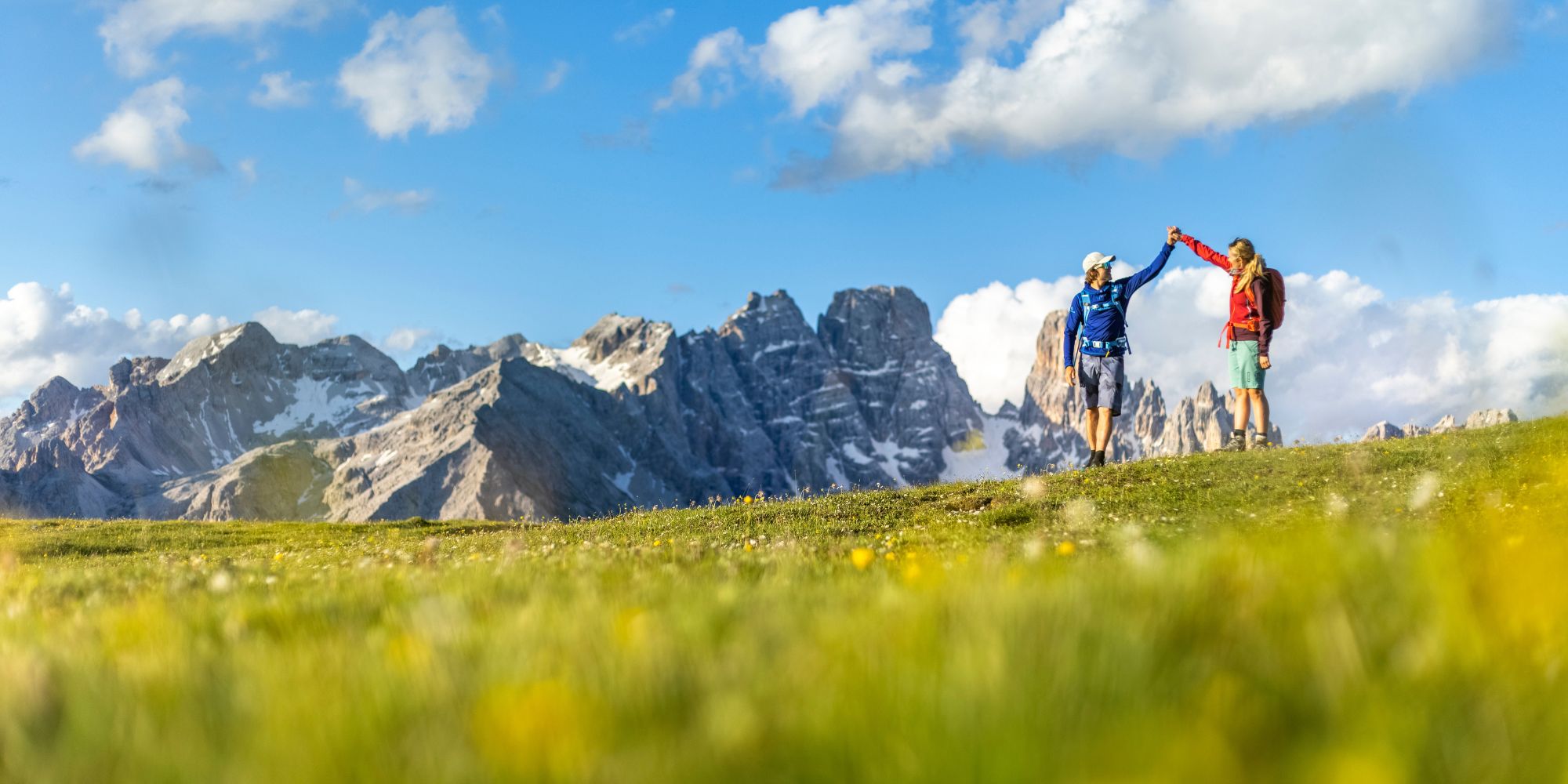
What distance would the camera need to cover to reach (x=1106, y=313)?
23594mm

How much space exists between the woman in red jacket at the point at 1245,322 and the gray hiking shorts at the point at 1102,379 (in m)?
2.96

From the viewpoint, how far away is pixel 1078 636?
2.65m

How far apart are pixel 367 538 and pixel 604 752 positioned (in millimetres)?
28416

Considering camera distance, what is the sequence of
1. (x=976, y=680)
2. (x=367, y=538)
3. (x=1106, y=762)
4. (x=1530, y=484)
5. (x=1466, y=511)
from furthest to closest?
(x=367, y=538)
(x=1530, y=484)
(x=1466, y=511)
(x=976, y=680)
(x=1106, y=762)

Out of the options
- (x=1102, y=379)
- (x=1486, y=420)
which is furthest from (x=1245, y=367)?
(x=1486, y=420)

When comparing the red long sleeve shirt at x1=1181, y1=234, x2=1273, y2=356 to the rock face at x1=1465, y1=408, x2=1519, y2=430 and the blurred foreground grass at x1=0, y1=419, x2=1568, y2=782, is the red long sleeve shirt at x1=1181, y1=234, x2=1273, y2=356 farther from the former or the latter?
the blurred foreground grass at x1=0, y1=419, x2=1568, y2=782

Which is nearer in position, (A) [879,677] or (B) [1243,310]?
(A) [879,677]

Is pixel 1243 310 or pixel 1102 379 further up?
pixel 1243 310

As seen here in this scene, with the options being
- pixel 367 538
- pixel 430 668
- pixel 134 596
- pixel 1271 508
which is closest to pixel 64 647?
pixel 430 668

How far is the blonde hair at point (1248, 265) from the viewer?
2334 cm

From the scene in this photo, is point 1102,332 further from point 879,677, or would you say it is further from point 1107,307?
point 879,677

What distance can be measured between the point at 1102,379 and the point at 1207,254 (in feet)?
13.8

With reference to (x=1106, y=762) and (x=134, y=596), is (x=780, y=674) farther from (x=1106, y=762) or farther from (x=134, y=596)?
(x=134, y=596)

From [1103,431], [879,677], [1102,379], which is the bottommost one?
[879,677]
